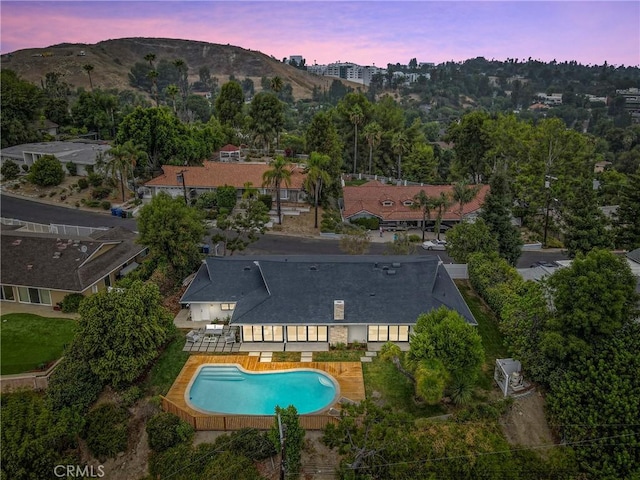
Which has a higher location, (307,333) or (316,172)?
(316,172)

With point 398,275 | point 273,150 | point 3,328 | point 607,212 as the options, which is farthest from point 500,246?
point 273,150

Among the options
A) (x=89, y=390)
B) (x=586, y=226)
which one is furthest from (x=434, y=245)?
(x=89, y=390)

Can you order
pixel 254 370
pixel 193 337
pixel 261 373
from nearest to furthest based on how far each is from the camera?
pixel 261 373
pixel 254 370
pixel 193 337

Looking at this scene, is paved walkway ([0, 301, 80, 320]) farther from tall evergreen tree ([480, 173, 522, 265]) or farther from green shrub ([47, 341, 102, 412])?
tall evergreen tree ([480, 173, 522, 265])

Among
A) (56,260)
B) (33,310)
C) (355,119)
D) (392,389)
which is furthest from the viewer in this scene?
(355,119)

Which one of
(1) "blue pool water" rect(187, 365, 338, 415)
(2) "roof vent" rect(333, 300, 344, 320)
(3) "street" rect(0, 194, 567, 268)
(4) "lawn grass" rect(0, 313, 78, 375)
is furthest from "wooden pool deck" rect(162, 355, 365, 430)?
(3) "street" rect(0, 194, 567, 268)

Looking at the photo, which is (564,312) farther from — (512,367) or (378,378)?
(378,378)

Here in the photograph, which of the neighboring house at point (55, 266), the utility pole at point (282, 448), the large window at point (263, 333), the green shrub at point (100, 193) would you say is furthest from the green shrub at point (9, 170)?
the utility pole at point (282, 448)

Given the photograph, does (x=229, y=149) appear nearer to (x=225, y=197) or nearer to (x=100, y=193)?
(x=225, y=197)
